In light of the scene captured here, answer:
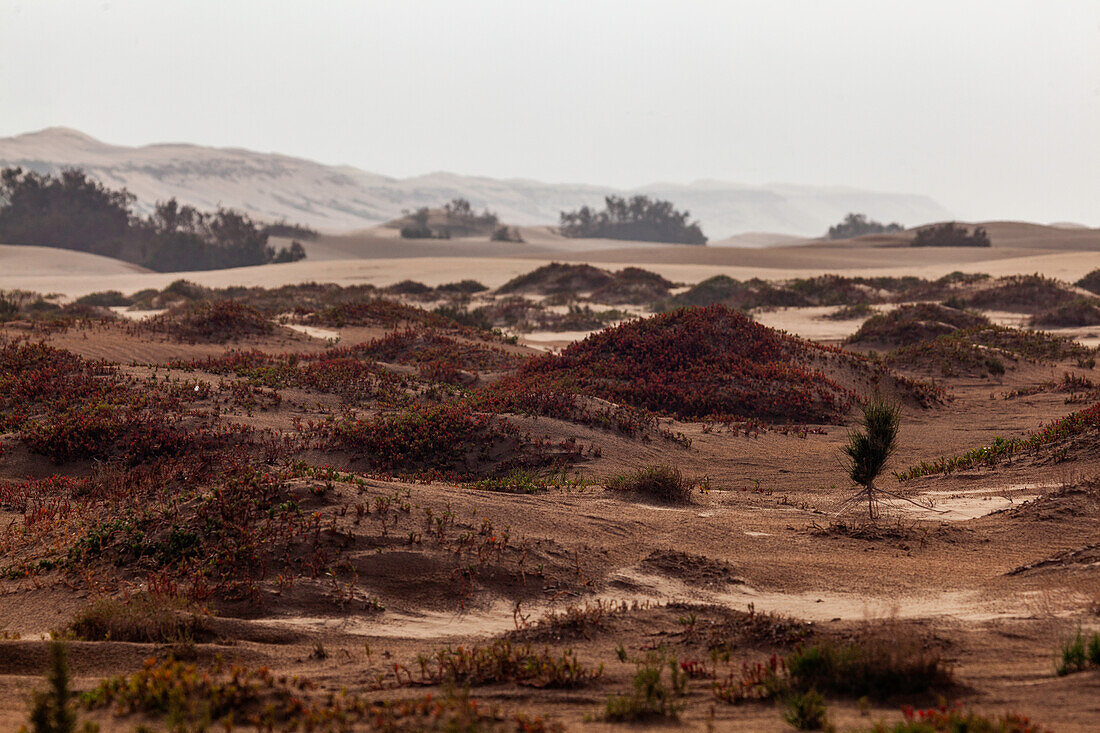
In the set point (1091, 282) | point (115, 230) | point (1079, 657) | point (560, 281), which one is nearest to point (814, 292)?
point (1091, 282)

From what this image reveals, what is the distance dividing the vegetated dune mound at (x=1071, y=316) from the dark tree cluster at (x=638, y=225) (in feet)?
227

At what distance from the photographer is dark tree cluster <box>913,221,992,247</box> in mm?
58031

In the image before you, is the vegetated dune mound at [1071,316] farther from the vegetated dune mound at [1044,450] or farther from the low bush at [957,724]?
the low bush at [957,724]

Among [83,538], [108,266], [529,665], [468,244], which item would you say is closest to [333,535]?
[83,538]

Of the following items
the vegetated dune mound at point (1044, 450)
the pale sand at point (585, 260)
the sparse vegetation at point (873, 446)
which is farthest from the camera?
the pale sand at point (585, 260)

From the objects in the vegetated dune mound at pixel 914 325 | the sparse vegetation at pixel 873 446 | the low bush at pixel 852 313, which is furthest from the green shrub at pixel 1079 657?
the low bush at pixel 852 313

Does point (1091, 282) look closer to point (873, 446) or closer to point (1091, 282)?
point (1091, 282)

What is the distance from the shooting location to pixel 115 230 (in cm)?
6544

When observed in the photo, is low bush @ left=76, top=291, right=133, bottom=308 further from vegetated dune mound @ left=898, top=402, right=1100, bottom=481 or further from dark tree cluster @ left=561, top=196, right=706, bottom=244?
dark tree cluster @ left=561, top=196, right=706, bottom=244

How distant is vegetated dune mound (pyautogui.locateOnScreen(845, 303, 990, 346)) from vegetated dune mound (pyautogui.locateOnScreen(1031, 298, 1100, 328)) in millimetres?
2249

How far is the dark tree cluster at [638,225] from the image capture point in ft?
307

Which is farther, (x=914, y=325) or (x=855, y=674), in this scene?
(x=914, y=325)

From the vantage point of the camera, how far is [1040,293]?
91.1 feet

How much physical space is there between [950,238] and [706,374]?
51.7 meters
